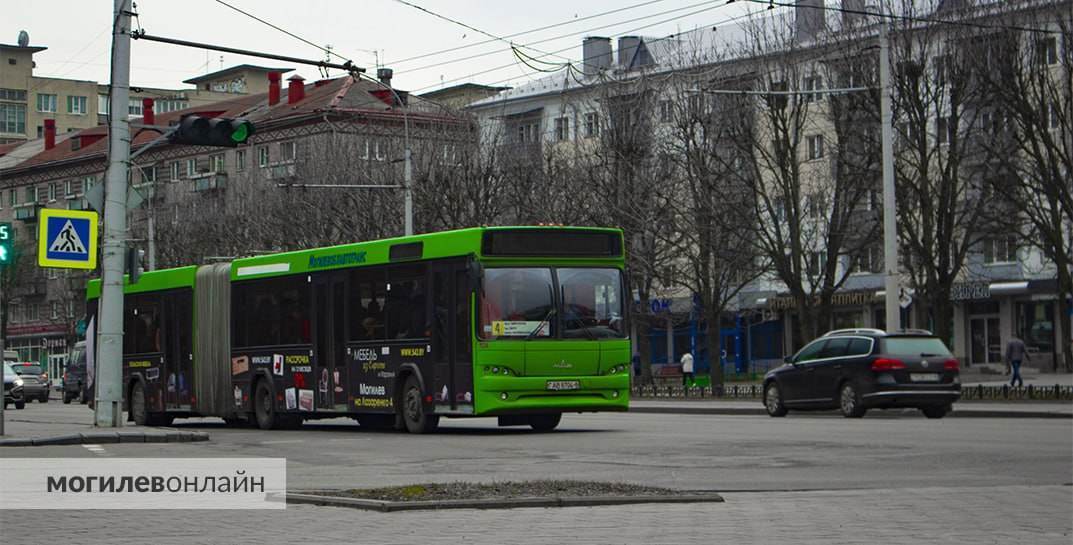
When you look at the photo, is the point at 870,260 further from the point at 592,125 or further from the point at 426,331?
the point at 426,331

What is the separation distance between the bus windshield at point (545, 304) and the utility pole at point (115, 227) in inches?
204

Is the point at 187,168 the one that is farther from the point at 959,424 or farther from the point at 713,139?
the point at 959,424

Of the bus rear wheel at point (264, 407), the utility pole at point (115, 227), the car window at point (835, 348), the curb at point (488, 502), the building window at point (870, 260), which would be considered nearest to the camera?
the curb at point (488, 502)

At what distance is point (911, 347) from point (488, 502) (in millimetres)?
18796

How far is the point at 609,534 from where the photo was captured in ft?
35.3

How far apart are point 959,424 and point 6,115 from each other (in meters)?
119

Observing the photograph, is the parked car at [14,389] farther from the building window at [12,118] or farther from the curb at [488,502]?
the building window at [12,118]

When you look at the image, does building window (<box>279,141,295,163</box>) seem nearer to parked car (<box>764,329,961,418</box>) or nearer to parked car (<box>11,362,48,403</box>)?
parked car (<box>11,362,48,403</box>)


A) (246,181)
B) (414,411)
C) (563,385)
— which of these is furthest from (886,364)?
(246,181)

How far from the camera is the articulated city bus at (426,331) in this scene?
24172 millimetres

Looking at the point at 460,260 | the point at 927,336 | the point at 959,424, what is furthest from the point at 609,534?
the point at 927,336

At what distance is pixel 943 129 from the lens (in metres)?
44.2

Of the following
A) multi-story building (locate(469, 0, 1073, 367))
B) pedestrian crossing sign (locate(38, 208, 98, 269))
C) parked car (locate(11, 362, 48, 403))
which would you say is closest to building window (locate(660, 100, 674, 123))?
multi-story building (locate(469, 0, 1073, 367))

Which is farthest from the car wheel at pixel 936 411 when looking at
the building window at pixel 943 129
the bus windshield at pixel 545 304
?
the building window at pixel 943 129
